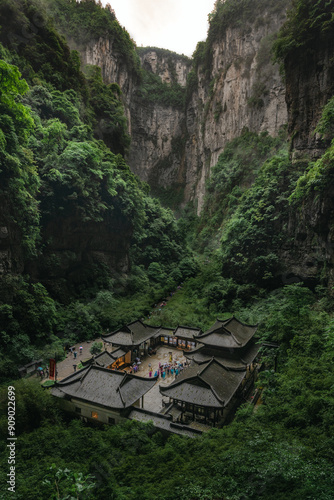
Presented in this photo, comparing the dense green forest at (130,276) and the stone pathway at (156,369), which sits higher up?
the dense green forest at (130,276)

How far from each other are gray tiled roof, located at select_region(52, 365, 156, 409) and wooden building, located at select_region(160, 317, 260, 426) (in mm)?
1394

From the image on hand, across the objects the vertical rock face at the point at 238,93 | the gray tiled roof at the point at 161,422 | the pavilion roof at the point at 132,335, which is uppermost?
the vertical rock face at the point at 238,93

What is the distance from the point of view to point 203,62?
57.1m

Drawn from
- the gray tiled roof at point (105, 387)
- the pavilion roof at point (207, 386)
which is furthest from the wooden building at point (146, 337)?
the pavilion roof at point (207, 386)

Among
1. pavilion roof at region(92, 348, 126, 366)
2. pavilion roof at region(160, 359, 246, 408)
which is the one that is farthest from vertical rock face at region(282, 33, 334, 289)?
pavilion roof at region(92, 348, 126, 366)

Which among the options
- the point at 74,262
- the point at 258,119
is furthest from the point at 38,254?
the point at 258,119

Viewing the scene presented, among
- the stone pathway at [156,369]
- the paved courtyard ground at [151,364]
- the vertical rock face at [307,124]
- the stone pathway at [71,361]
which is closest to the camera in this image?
the stone pathway at [156,369]

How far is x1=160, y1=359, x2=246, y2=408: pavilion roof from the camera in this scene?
13.3 metres

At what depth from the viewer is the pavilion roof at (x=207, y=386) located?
1329 centimetres

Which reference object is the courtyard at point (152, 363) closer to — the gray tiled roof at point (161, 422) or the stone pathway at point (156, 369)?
the stone pathway at point (156, 369)

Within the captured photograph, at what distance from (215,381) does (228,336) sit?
162 inches

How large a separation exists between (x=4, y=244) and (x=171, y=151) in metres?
55.1

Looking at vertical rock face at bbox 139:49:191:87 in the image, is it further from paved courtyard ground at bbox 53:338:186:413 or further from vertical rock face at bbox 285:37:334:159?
paved courtyard ground at bbox 53:338:186:413

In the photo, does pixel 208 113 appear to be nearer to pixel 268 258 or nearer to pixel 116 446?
pixel 268 258
